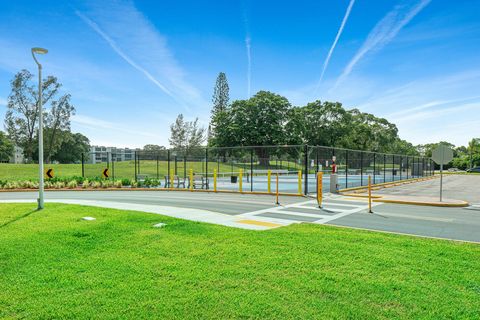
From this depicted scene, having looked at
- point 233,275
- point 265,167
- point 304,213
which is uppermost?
point 265,167

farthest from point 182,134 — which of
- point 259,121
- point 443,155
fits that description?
point 443,155

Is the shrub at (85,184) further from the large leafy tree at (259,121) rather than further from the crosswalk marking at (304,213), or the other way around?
the large leafy tree at (259,121)

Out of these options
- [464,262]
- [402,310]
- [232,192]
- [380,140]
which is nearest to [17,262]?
[402,310]

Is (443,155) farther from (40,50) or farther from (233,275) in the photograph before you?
(40,50)

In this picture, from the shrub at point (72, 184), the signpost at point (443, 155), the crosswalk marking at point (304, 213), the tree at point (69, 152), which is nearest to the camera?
the crosswalk marking at point (304, 213)

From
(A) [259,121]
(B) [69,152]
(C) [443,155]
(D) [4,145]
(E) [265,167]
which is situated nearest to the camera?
(C) [443,155]

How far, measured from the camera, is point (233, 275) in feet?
15.4

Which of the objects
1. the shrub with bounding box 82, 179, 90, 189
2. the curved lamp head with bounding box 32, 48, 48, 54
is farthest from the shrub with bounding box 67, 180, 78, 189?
the curved lamp head with bounding box 32, 48, 48, 54

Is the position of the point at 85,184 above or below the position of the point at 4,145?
below

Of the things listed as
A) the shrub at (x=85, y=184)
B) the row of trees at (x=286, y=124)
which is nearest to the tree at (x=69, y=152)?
the row of trees at (x=286, y=124)

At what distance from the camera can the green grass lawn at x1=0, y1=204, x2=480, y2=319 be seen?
3.66 m

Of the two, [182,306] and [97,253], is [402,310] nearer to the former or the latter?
[182,306]

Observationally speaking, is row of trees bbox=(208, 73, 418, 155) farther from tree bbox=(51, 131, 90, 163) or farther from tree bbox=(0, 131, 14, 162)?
tree bbox=(0, 131, 14, 162)

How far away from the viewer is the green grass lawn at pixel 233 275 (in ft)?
12.0
